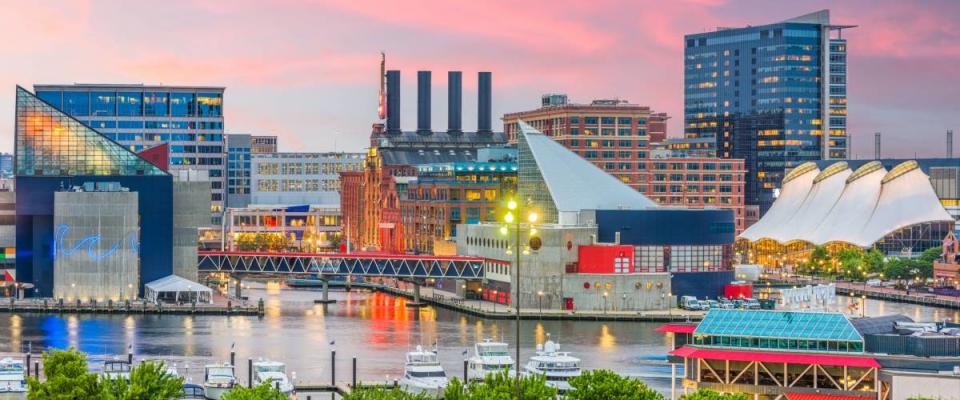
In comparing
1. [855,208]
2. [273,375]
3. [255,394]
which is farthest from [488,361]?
[855,208]

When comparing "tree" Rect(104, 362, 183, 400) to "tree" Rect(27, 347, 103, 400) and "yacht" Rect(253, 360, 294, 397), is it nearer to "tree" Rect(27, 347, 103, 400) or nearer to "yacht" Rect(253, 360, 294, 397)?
"tree" Rect(27, 347, 103, 400)

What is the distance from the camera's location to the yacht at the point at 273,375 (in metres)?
66.7

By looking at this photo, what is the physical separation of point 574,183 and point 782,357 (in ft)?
219

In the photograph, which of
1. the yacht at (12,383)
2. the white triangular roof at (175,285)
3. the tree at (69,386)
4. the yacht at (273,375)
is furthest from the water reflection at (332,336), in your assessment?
the tree at (69,386)

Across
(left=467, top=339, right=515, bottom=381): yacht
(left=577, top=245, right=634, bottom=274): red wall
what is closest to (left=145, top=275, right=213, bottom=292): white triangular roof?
(left=577, top=245, right=634, bottom=274): red wall

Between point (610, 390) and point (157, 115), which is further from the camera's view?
point (157, 115)

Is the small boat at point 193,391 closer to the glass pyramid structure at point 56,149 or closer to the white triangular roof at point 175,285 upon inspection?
the white triangular roof at point 175,285

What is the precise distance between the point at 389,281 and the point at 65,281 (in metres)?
34.2

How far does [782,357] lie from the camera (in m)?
60.3

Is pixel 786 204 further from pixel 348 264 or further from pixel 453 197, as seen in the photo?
pixel 348 264

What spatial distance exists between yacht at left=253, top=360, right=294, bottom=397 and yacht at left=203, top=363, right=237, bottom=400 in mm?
1077

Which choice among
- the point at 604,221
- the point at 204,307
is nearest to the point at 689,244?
the point at 604,221

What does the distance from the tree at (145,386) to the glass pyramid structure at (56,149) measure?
6132 centimetres

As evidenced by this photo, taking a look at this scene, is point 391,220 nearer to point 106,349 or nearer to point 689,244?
point 689,244
